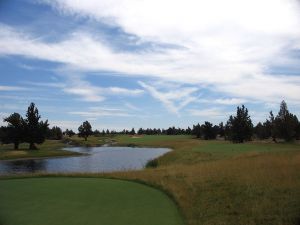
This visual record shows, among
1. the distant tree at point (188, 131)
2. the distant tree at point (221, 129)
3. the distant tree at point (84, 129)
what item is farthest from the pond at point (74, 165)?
the distant tree at point (188, 131)

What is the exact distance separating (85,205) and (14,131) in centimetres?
6003

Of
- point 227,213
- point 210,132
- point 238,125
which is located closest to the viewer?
point 227,213

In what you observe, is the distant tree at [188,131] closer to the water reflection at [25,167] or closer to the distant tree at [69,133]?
the distant tree at [69,133]

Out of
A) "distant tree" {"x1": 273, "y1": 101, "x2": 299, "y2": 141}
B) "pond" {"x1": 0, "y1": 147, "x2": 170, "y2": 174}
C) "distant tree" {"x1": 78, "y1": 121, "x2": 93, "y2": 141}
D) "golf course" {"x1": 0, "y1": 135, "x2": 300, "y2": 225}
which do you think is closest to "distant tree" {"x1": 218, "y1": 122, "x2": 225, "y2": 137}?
"distant tree" {"x1": 78, "y1": 121, "x2": 93, "y2": 141}

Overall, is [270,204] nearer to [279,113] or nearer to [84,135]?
[279,113]

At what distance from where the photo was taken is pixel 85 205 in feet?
48.2

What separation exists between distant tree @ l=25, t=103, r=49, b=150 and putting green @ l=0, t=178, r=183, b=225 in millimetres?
53654

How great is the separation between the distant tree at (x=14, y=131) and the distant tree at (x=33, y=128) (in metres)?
0.95

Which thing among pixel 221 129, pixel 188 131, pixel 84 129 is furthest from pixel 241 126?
pixel 188 131

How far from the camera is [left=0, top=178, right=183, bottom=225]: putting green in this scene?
12492mm

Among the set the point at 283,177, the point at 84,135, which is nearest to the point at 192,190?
the point at 283,177

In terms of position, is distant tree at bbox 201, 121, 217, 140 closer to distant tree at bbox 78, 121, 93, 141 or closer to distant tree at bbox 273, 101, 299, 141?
distant tree at bbox 78, 121, 93, 141

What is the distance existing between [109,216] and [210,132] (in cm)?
9784

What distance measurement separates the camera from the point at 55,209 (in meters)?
13.9
